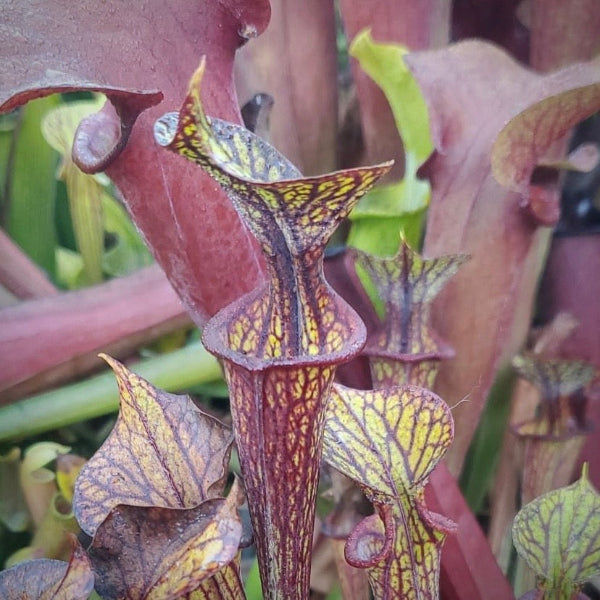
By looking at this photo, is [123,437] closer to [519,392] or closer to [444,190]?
[444,190]

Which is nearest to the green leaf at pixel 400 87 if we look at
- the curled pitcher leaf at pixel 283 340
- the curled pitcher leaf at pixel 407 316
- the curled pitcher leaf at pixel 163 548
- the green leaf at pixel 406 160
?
the green leaf at pixel 406 160

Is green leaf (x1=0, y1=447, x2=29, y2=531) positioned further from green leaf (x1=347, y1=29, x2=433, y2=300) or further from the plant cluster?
green leaf (x1=347, y1=29, x2=433, y2=300)

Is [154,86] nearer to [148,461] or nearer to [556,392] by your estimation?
[148,461]

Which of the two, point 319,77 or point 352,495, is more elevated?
point 319,77

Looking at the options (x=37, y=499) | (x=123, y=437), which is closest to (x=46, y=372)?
(x=37, y=499)

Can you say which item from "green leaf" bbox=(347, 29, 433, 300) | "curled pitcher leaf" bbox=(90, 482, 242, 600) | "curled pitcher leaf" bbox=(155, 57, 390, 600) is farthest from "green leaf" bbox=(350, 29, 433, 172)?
"curled pitcher leaf" bbox=(90, 482, 242, 600)

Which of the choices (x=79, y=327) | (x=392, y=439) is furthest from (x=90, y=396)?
(x=392, y=439)
